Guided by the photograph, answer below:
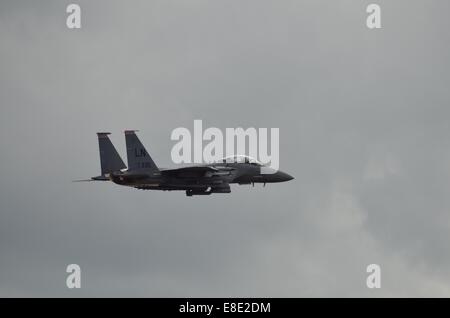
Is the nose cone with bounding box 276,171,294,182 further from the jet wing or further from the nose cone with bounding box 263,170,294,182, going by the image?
the jet wing

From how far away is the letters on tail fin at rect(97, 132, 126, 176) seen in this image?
93.4 meters

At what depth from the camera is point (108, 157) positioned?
9356cm

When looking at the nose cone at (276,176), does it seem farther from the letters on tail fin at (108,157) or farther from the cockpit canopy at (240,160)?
the letters on tail fin at (108,157)

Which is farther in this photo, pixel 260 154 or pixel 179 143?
pixel 260 154

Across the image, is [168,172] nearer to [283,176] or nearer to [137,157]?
[137,157]

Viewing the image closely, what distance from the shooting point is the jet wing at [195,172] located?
9256cm

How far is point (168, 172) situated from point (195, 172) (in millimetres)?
2272

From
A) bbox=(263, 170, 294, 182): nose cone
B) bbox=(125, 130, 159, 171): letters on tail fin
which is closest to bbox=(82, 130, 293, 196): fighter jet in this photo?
bbox=(125, 130, 159, 171): letters on tail fin
